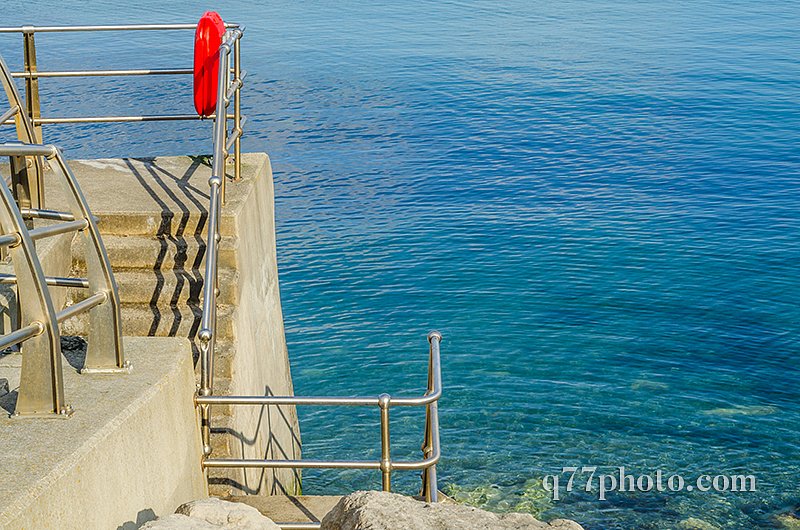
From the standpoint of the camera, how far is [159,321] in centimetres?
695

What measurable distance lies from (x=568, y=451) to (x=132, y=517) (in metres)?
9.01

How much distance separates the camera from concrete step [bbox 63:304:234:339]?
6879 millimetres

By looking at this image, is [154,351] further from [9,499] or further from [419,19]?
[419,19]

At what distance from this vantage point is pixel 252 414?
23.6 feet

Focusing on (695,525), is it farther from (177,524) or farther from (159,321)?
(177,524)

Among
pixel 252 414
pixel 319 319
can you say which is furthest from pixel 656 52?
pixel 252 414

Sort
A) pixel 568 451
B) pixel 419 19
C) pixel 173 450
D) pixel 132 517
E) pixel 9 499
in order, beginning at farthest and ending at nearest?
pixel 419 19 → pixel 568 451 → pixel 173 450 → pixel 132 517 → pixel 9 499

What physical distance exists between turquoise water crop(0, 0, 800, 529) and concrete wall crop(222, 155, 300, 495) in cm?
305

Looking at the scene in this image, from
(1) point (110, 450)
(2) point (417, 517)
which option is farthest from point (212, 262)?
(2) point (417, 517)

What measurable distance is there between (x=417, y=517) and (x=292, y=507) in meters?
2.19

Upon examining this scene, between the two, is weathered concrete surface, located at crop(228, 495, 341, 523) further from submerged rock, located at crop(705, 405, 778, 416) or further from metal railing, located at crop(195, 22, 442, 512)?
submerged rock, located at crop(705, 405, 778, 416)

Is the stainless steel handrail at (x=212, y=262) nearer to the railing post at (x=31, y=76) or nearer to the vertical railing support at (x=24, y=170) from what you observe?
the vertical railing support at (x=24, y=170)

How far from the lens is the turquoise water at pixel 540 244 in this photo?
511 inches

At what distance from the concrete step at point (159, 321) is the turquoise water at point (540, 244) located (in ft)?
17.2
